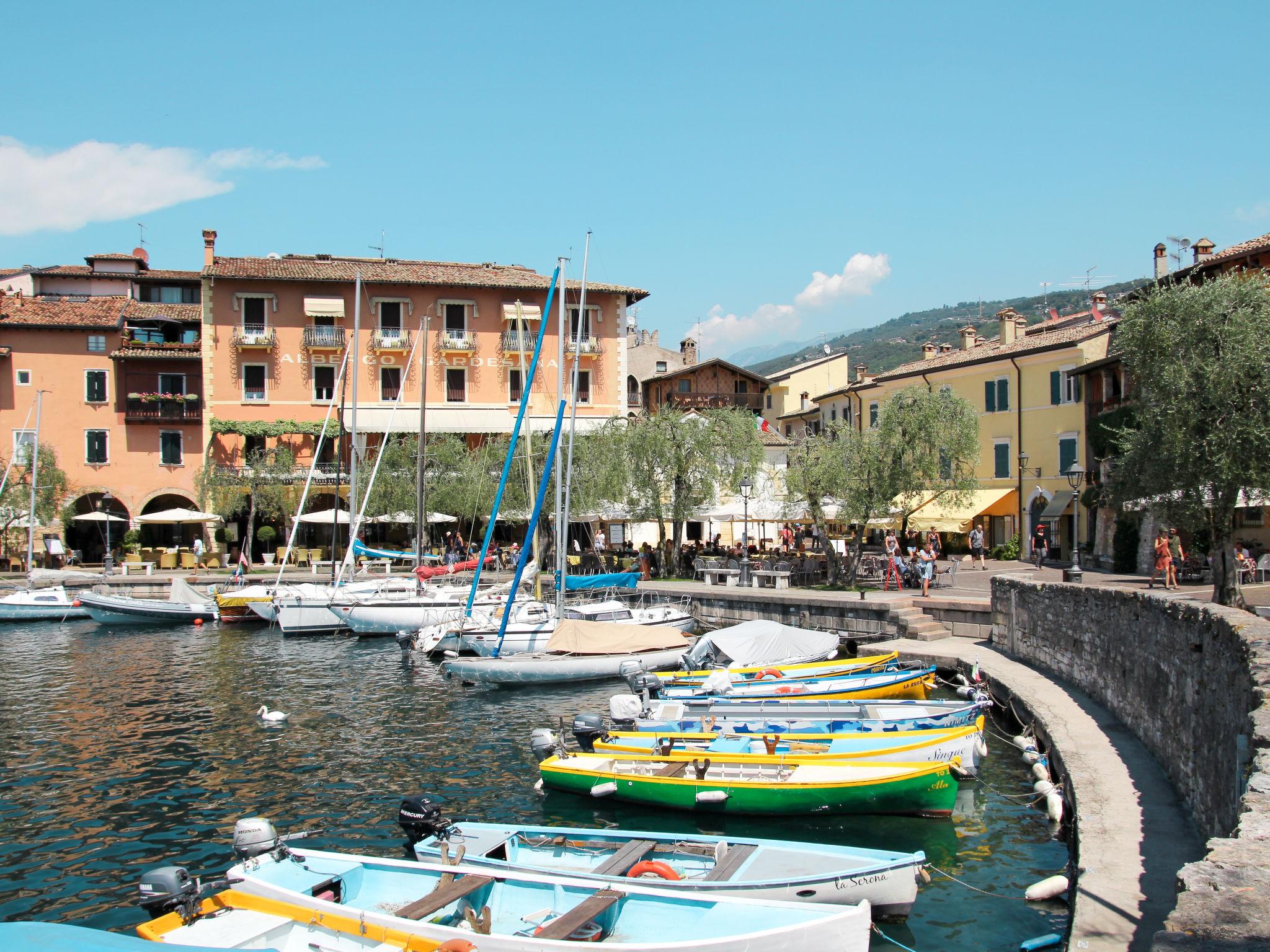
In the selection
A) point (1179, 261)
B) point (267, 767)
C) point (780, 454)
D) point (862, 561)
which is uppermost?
point (1179, 261)

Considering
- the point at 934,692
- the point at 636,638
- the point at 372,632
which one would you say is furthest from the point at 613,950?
the point at 372,632

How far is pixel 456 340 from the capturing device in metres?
53.3

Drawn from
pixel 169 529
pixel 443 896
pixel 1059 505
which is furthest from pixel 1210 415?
pixel 169 529

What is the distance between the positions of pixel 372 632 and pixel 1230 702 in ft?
89.9

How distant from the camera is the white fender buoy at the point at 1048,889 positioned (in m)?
10.6

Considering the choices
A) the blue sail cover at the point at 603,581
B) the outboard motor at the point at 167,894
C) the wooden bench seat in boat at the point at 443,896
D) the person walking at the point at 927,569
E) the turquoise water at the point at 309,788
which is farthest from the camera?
the blue sail cover at the point at 603,581

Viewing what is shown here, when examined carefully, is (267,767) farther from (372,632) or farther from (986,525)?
(986,525)

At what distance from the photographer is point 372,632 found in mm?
32938

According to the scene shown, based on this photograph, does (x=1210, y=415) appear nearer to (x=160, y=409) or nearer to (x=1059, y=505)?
(x=1059, y=505)

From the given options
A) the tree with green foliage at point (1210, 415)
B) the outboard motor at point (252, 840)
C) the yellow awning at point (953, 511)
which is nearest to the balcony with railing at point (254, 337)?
the yellow awning at point (953, 511)

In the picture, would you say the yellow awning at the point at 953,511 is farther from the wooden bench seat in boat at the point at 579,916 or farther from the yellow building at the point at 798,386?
the wooden bench seat in boat at the point at 579,916

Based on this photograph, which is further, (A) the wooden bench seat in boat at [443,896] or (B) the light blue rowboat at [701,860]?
(B) the light blue rowboat at [701,860]

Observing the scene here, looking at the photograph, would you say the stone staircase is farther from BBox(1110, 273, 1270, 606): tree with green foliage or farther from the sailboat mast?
the sailboat mast

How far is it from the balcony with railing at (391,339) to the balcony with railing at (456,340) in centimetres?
171
